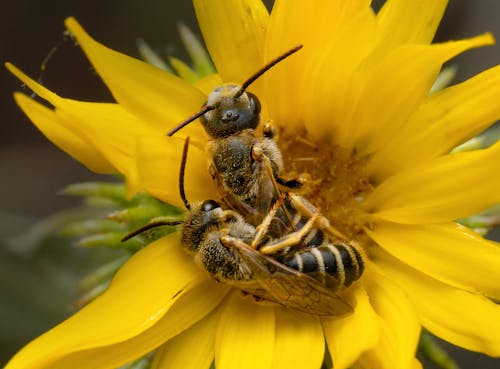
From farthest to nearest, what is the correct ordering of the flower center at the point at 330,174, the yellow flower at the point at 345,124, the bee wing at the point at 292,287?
the flower center at the point at 330,174, the yellow flower at the point at 345,124, the bee wing at the point at 292,287

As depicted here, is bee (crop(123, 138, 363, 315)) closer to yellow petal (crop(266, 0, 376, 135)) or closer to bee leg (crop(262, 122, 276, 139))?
bee leg (crop(262, 122, 276, 139))

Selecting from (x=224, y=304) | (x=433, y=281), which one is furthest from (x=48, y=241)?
(x=433, y=281)

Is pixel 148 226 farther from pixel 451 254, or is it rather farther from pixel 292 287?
pixel 451 254

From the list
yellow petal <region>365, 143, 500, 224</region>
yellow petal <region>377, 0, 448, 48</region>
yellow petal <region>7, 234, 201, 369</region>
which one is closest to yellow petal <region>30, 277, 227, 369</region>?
yellow petal <region>7, 234, 201, 369</region>

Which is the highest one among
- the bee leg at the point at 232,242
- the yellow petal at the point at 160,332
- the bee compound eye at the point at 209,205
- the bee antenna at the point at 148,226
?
the bee compound eye at the point at 209,205

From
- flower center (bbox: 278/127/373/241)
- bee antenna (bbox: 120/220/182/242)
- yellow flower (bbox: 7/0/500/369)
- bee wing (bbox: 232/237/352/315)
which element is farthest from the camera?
flower center (bbox: 278/127/373/241)

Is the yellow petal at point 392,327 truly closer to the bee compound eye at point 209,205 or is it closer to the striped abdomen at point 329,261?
the striped abdomen at point 329,261

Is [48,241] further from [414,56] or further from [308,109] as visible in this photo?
[414,56]

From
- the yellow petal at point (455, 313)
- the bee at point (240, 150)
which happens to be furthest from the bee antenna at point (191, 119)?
the yellow petal at point (455, 313)
